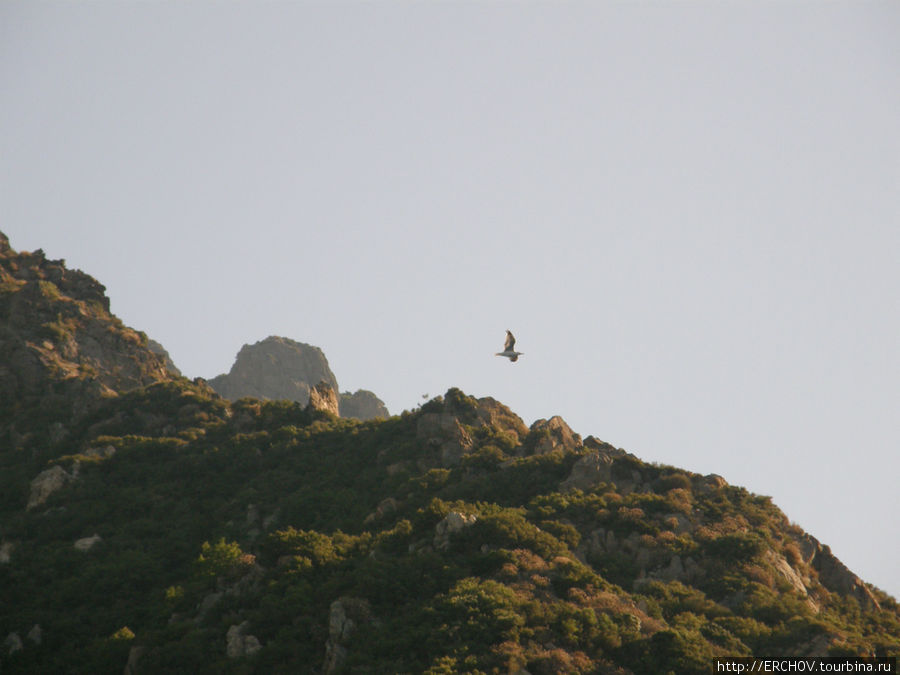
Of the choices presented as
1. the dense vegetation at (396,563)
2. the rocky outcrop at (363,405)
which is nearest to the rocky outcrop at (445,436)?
the dense vegetation at (396,563)

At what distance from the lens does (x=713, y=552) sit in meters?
42.6

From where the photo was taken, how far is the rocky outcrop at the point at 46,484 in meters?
52.5

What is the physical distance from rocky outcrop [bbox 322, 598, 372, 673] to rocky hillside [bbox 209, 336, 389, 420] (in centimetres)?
8401

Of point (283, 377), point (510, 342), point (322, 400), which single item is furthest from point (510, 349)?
point (283, 377)

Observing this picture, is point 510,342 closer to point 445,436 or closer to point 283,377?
point 445,436

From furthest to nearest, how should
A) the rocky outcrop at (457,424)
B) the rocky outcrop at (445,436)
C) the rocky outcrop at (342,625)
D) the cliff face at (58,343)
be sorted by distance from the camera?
the cliff face at (58,343) → the rocky outcrop at (457,424) → the rocky outcrop at (445,436) → the rocky outcrop at (342,625)

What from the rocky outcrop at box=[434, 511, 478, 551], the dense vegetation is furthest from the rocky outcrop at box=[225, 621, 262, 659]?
the rocky outcrop at box=[434, 511, 478, 551]

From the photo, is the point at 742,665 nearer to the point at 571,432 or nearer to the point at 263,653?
the point at 263,653

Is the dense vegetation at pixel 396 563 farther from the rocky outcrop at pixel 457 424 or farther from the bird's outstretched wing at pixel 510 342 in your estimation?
the bird's outstretched wing at pixel 510 342

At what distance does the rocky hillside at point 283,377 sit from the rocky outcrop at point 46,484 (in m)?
60.9

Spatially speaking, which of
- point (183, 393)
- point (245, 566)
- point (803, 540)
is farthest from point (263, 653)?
point (183, 393)

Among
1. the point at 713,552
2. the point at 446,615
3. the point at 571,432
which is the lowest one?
the point at 446,615

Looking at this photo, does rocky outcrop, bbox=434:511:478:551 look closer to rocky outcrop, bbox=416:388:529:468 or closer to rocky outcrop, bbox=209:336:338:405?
rocky outcrop, bbox=416:388:529:468

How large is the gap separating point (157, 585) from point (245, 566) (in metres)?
7.53
